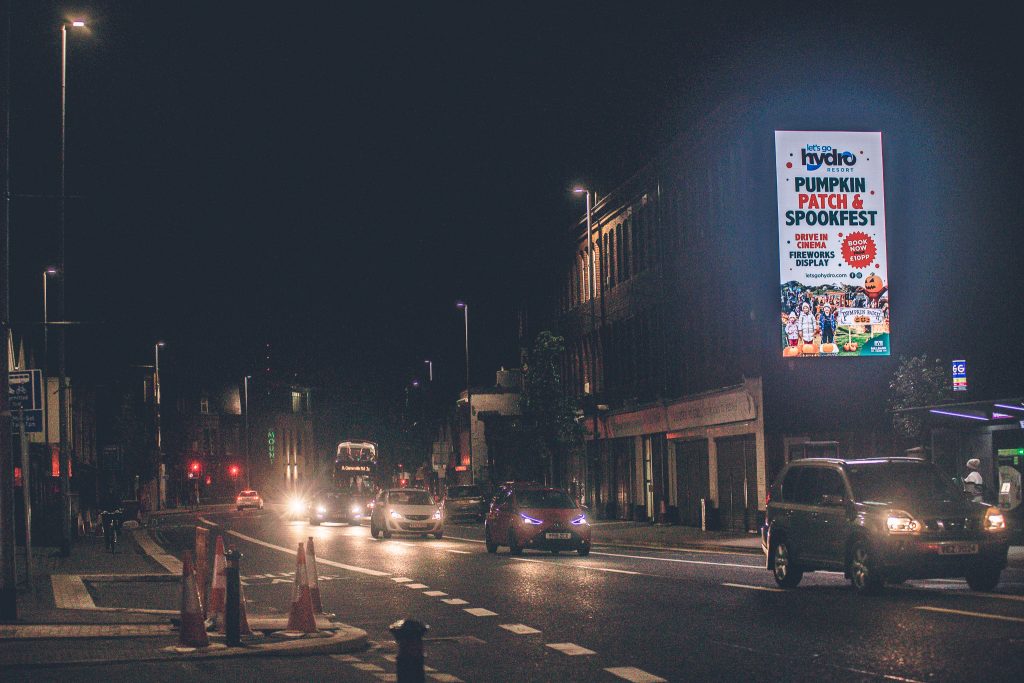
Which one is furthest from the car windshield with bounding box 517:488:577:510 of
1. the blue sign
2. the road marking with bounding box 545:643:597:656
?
the road marking with bounding box 545:643:597:656

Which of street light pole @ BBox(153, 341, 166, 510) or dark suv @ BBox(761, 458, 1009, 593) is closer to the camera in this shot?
dark suv @ BBox(761, 458, 1009, 593)

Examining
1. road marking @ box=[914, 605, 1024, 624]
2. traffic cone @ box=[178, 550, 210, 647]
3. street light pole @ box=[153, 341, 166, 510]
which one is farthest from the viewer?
street light pole @ box=[153, 341, 166, 510]

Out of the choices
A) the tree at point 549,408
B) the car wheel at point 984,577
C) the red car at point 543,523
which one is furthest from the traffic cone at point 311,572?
the tree at point 549,408

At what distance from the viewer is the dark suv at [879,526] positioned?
58.7 feet

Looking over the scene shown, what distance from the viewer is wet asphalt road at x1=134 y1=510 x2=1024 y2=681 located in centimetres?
1149

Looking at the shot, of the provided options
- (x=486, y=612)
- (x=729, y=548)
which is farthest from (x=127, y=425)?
(x=486, y=612)

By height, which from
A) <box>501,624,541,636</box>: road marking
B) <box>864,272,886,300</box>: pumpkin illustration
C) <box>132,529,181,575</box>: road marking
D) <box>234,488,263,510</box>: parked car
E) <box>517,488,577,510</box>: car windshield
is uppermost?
<box>864,272,886,300</box>: pumpkin illustration

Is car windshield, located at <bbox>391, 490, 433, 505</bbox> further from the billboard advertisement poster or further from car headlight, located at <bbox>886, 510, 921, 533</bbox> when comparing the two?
car headlight, located at <bbox>886, 510, 921, 533</bbox>

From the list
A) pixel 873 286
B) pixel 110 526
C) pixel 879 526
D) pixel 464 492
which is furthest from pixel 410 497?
pixel 879 526

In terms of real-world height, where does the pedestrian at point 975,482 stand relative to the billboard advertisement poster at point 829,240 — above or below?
below

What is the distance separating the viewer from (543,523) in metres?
30.5

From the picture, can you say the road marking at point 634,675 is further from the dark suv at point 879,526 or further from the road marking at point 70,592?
the road marking at point 70,592

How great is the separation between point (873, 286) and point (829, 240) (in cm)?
176

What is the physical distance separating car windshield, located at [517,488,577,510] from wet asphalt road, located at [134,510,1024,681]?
3719mm
